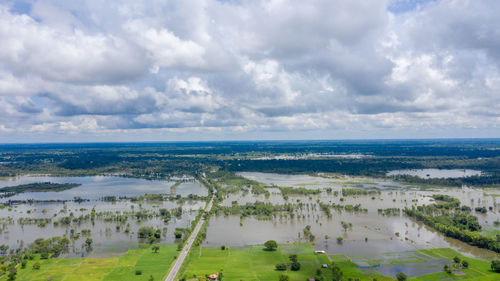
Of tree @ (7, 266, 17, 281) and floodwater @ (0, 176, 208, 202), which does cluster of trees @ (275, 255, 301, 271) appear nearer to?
tree @ (7, 266, 17, 281)

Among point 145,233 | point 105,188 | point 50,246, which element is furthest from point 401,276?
point 105,188

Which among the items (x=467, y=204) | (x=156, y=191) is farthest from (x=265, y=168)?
(x=467, y=204)

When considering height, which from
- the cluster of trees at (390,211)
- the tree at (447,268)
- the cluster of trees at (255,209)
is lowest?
the tree at (447,268)

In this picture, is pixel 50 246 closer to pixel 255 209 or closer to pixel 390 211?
pixel 255 209

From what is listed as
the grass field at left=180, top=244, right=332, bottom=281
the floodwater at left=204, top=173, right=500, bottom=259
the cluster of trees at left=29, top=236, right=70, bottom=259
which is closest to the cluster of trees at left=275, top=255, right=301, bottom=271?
the grass field at left=180, top=244, right=332, bottom=281

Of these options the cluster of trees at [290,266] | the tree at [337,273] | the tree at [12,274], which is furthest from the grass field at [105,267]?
the tree at [337,273]

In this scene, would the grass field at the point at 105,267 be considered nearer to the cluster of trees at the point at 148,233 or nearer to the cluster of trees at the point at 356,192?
the cluster of trees at the point at 148,233
